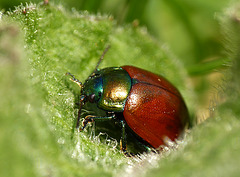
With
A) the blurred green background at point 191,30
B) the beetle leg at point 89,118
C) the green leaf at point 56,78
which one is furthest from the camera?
the blurred green background at point 191,30

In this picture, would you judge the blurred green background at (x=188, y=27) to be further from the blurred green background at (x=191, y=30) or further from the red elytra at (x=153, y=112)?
the red elytra at (x=153, y=112)

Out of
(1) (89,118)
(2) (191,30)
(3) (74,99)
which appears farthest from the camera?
(2) (191,30)

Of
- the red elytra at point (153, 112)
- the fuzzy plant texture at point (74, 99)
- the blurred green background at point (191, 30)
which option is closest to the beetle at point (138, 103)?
the red elytra at point (153, 112)

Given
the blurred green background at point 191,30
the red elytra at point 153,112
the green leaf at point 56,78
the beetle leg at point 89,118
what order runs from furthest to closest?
the blurred green background at point 191,30, the red elytra at point 153,112, the beetle leg at point 89,118, the green leaf at point 56,78

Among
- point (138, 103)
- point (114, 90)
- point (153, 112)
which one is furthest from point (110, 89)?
point (153, 112)

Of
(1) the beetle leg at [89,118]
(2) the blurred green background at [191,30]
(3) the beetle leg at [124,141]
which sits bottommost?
(3) the beetle leg at [124,141]

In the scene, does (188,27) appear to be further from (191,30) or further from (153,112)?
(153,112)
